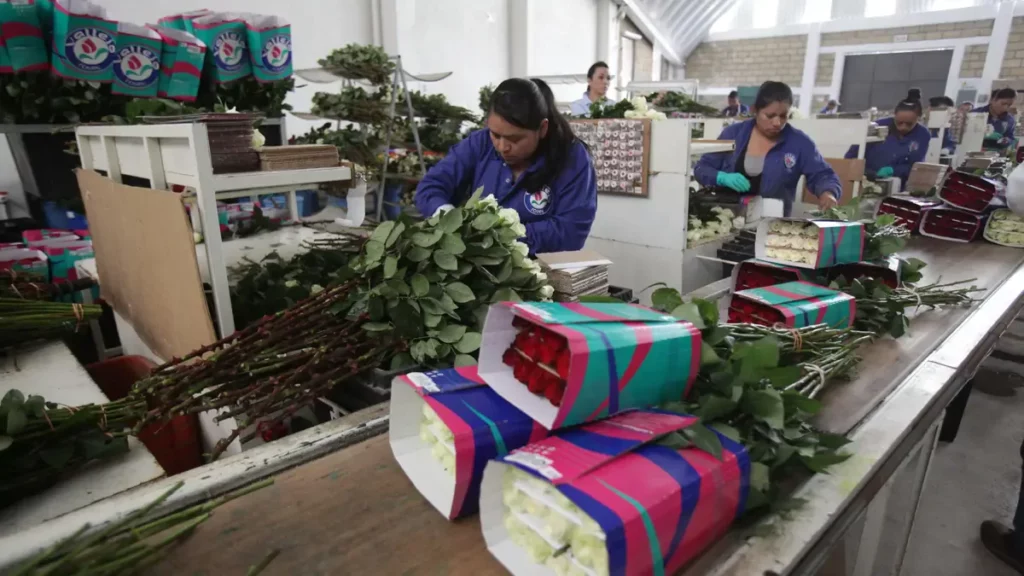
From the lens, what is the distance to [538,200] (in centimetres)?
244

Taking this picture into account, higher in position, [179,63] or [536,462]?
[179,63]

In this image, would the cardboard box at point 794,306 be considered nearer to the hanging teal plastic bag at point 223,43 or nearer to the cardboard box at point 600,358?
the cardboard box at point 600,358

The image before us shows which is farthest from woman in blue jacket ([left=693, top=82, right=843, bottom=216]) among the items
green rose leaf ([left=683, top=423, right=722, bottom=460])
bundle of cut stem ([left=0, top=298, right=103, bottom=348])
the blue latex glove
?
bundle of cut stem ([left=0, top=298, right=103, bottom=348])

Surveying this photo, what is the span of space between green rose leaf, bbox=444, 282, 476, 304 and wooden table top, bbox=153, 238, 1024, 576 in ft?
1.40

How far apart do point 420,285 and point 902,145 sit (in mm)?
6045

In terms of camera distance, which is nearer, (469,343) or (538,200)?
(469,343)

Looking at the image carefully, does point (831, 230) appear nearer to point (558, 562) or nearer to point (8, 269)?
point (558, 562)

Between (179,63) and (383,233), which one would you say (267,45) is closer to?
(179,63)

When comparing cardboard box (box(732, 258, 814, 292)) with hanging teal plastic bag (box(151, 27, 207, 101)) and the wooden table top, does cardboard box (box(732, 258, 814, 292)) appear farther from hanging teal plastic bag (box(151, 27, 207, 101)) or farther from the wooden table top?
hanging teal plastic bag (box(151, 27, 207, 101))

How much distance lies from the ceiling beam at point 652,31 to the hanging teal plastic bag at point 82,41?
35.1 ft

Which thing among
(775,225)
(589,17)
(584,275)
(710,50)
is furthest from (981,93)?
(584,275)

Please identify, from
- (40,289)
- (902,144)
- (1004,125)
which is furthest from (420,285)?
(1004,125)

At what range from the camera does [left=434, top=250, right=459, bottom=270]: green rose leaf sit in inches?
59.8

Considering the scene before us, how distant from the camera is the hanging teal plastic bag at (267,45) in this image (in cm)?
345
